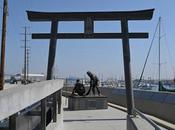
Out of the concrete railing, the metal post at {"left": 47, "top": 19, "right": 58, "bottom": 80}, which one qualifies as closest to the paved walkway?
the metal post at {"left": 47, "top": 19, "right": 58, "bottom": 80}

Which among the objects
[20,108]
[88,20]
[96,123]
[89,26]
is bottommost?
[96,123]

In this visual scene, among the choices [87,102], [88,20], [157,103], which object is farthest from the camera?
[87,102]

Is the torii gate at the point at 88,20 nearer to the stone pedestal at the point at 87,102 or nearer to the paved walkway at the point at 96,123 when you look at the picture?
the paved walkway at the point at 96,123

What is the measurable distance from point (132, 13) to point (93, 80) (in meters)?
7.51

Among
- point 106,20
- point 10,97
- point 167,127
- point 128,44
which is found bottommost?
point 167,127

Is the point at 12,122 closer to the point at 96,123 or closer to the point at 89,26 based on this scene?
the point at 96,123

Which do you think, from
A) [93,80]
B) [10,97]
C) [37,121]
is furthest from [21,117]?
[93,80]

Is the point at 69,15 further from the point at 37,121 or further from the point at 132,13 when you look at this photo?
the point at 37,121

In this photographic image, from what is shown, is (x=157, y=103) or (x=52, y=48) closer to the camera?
(x=52, y=48)

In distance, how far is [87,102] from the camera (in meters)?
23.8

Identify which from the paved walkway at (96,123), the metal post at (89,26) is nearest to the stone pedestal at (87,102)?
the paved walkway at (96,123)

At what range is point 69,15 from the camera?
18.9m

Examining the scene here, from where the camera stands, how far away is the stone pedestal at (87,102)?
930 inches

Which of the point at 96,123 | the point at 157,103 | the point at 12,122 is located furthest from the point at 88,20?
the point at 12,122
